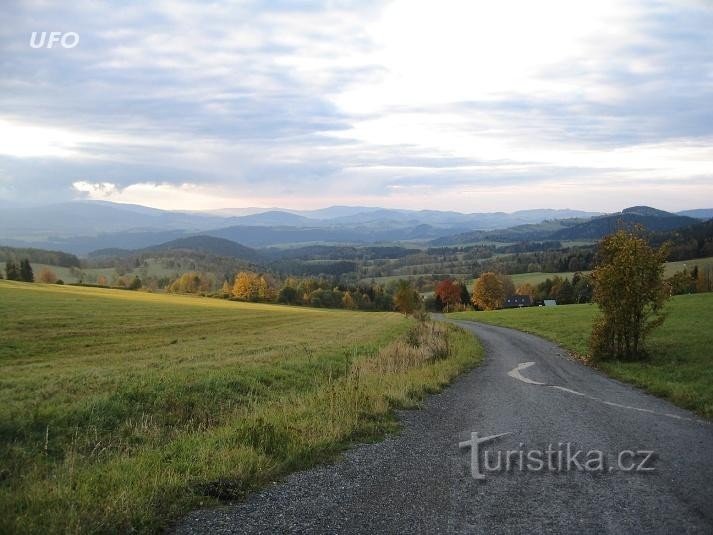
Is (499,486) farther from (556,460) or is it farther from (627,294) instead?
(627,294)

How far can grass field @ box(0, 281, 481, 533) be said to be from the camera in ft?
18.9

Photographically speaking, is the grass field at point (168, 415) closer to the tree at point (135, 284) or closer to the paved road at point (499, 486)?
the paved road at point (499, 486)

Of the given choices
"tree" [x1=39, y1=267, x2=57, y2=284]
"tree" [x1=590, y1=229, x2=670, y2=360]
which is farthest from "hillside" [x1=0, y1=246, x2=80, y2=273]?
"tree" [x1=590, y1=229, x2=670, y2=360]

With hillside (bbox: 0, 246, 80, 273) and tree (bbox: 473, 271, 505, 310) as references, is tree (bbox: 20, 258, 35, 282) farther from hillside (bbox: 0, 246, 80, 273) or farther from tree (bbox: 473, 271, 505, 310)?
tree (bbox: 473, 271, 505, 310)

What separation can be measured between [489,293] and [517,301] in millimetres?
12852

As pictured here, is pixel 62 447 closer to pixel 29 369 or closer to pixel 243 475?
pixel 243 475

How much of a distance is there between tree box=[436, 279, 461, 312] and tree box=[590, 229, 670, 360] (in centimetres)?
8595

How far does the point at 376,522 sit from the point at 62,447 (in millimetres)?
8374

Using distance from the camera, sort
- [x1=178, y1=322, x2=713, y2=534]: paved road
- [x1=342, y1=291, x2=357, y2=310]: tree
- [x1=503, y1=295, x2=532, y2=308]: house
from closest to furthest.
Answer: [x1=178, y1=322, x2=713, y2=534]: paved road, [x1=503, y1=295, x2=532, y2=308]: house, [x1=342, y1=291, x2=357, y2=310]: tree

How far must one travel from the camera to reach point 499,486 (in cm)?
654

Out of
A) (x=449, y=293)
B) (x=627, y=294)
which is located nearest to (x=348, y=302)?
(x=449, y=293)

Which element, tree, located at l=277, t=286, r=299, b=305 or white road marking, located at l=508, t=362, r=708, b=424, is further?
tree, located at l=277, t=286, r=299, b=305

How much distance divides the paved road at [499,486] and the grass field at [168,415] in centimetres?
53

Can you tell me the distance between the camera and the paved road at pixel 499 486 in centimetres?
541
